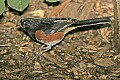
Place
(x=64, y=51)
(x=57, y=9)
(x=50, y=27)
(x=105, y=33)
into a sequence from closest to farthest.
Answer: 1. (x=50, y=27)
2. (x=64, y=51)
3. (x=105, y=33)
4. (x=57, y=9)

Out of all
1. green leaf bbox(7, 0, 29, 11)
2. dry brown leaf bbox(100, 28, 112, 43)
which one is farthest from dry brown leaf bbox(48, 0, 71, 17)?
green leaf bbox(7, 0, 29, 11)

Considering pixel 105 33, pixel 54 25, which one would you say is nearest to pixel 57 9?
pixel 105 33

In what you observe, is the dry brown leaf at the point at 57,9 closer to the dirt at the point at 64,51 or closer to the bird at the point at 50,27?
the dirt at the point at 64,51

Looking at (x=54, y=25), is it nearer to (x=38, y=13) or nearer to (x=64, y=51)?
(x=64, y=51)

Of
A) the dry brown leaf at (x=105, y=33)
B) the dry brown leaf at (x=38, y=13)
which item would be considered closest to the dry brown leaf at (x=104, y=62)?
the dry brown leaf at (x=105, y=33)

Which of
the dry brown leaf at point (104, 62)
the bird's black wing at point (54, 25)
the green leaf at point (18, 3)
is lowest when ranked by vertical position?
the dry brown leaf at point (104, 62)

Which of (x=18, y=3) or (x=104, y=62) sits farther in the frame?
(x=104, y=62)

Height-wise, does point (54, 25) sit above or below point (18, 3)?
below

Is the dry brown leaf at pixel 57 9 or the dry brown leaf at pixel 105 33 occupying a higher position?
the dry brown leaf at pixel 57 9

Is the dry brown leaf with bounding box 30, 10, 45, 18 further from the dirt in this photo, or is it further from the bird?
the bird
